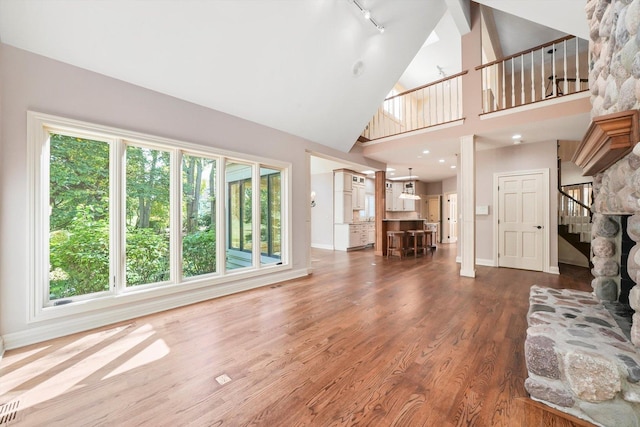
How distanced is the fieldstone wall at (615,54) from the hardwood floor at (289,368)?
2.01 metres

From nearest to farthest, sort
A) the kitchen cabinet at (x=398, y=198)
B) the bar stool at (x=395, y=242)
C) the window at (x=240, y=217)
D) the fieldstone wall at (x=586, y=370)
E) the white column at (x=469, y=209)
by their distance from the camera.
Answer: the fieldstone wall at (x=586, y=370)
the window at (x=240, y=217)
the white column at (x=469, y=209)
the bar stool at (x=395, y=242)
the kitchen cabinet at (x=398, y=198)

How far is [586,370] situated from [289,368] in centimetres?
187

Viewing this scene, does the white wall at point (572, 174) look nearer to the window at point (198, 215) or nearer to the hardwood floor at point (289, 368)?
the hardwood floor at point (289, 368)

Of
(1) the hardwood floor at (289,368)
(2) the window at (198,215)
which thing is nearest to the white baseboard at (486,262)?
(1) the hardwood floor at (289,368)

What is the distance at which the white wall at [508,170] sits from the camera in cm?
503

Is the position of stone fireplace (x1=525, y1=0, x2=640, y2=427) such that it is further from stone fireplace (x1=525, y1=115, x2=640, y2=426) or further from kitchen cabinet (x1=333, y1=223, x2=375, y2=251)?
kitchen cabinet (x1=333, y1=223, x2=375, y2=251)

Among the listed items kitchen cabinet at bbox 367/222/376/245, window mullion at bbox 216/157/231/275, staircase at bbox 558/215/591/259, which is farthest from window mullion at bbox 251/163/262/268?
staircase at bbox 558/215/591/259

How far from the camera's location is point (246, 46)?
2971 millimetres

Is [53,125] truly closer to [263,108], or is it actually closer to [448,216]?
[263,108]

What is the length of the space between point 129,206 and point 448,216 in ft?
37.0

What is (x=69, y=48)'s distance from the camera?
238 cm

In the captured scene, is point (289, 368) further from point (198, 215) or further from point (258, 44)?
point (258, 44)

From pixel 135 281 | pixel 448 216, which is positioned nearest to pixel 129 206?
pixel 135 281

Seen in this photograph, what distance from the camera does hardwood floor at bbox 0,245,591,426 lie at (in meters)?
1.48
